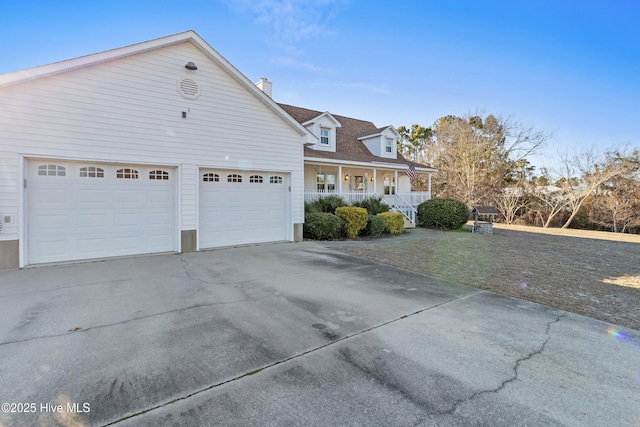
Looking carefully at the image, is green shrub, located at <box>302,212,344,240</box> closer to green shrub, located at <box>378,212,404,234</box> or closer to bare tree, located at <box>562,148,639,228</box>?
green shrub, located at <box>378,212,404,234</box>

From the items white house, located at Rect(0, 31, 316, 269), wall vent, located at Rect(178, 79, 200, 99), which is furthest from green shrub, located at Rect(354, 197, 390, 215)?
wall vent, located at Rect(178, 79, 200, 99)

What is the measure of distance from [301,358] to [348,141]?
16.8m

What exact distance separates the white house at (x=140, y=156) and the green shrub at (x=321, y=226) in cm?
86

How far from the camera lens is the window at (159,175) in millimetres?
8445

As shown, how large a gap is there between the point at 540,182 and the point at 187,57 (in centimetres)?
2524

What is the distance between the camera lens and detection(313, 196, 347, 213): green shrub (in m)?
12.7

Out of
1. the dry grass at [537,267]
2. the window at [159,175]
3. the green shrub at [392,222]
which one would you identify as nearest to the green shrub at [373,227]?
the green shrub at [392,222]

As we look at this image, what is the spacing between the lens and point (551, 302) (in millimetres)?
5094

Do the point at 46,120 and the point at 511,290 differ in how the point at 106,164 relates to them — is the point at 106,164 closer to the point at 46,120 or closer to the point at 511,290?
the point at 46,120

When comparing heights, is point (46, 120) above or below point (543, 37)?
below

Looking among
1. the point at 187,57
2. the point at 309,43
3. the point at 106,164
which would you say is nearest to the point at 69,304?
the point at 106,164

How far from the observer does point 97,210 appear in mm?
7676

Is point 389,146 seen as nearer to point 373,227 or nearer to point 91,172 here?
point 373,227

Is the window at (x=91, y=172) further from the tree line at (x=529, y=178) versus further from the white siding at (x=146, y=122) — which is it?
the tree line at (x=529, y=178)
